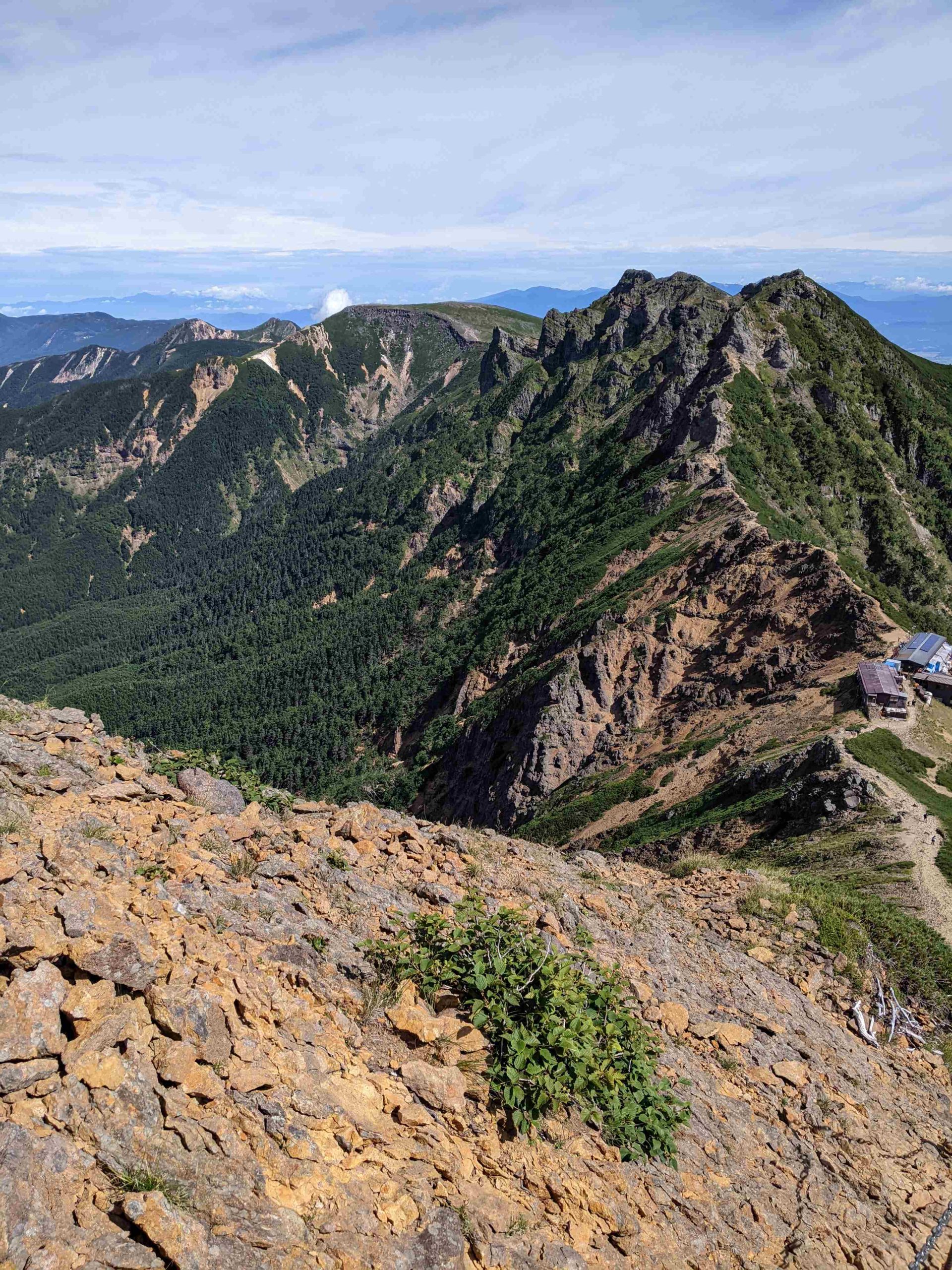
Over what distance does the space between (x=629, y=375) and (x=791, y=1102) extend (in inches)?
6625

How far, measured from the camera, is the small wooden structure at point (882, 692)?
4131cm

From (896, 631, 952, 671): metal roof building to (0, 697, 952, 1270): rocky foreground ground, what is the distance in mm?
36120

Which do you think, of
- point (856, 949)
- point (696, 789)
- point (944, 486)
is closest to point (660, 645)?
point (696, 789)

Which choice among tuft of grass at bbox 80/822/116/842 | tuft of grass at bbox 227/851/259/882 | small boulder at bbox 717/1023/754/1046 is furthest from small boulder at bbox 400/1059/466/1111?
small boulder at bbox 717/1023/754/1046

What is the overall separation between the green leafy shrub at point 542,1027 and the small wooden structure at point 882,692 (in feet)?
119

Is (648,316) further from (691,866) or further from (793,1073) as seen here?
(793,1073)

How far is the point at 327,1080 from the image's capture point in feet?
27.9

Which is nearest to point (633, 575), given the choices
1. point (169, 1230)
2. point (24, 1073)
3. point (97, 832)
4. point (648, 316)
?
point (97, 832)

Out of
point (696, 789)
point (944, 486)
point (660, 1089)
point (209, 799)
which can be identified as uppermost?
point (944, 486)

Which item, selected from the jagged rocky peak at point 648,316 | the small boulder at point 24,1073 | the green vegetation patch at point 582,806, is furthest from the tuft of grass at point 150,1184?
the jagged rocky peak at point 648,316

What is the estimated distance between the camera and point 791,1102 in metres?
12.6

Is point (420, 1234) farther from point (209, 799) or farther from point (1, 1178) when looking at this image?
point (209, 799)

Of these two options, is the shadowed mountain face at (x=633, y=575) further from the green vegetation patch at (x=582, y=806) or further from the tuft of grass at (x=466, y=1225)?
the tuft of grass at (x=466, y=1225)

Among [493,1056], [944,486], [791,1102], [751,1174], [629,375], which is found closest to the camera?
[493,1056]
